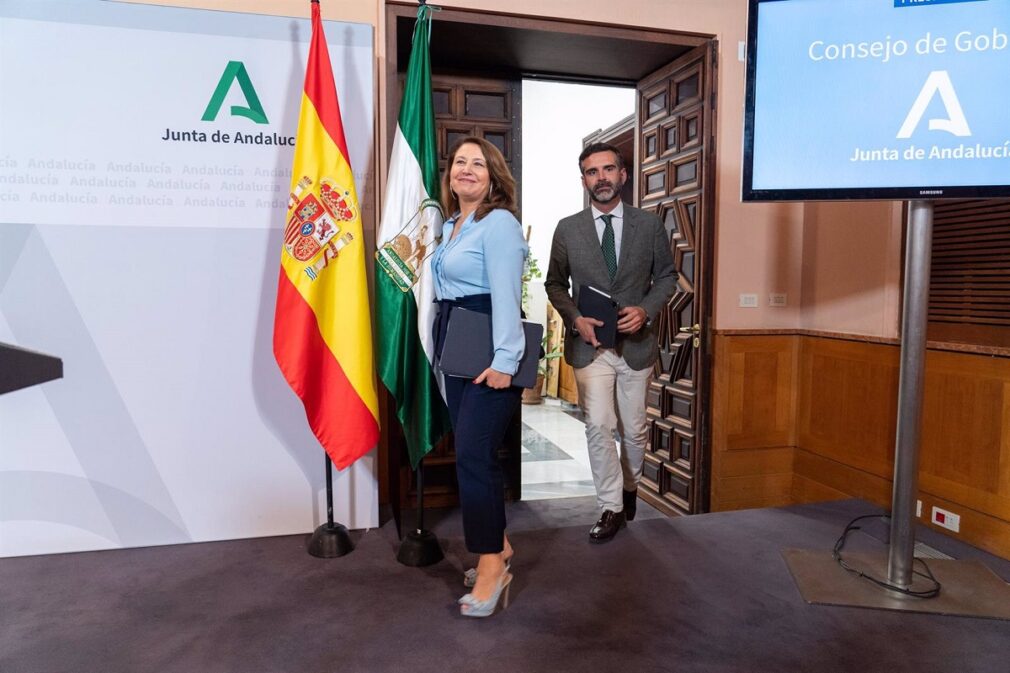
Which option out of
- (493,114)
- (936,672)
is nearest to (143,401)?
(493,114)

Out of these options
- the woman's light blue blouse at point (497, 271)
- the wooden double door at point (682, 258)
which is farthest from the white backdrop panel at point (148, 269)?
the wooden double door at point (682, 258)

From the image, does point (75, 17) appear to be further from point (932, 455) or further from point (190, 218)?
point (932, 455)

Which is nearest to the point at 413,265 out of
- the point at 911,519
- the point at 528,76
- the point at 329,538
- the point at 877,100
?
the point at 329,538

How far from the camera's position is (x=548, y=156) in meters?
6.88

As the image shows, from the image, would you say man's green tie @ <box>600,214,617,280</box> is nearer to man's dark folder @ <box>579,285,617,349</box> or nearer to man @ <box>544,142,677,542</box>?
man @ <box>544,142,677,542</box>

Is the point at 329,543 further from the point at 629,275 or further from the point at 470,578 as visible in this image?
the point at 629,275

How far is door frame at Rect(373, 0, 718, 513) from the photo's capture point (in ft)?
9.63

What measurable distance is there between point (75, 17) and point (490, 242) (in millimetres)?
1854

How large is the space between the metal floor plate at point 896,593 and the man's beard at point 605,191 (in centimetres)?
157

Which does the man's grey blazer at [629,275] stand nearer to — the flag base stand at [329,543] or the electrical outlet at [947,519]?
the flag base stand at [329,543]

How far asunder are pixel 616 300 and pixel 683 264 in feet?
3.84

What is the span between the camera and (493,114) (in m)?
3.55

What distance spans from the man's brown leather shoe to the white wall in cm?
441

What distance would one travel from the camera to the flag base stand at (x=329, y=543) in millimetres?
2502
